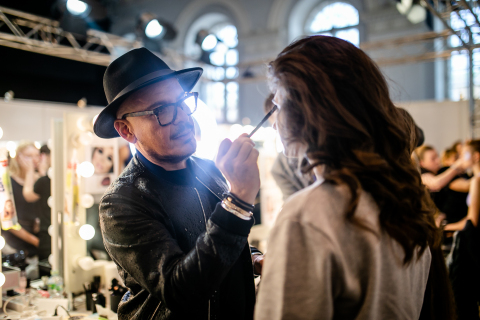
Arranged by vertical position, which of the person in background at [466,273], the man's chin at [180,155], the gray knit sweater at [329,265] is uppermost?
the man's chin at [180,155]

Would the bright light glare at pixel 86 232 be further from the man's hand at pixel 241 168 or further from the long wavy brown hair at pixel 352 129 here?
the long wavy brown hair at pixel 352 129

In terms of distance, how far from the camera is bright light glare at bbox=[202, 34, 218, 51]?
23.7 feet

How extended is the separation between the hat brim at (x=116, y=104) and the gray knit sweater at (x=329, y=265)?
0.74 metres

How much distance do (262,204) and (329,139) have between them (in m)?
3.85

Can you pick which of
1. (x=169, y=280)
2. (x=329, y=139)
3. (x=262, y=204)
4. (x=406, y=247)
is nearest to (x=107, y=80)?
(x=169, y=280)

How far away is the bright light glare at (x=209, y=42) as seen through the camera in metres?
7.24

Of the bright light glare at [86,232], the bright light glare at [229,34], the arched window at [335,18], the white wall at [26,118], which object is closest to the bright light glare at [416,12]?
the arched window at [335,18]

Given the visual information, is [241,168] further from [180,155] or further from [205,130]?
[205,130]

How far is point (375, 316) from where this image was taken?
771mm

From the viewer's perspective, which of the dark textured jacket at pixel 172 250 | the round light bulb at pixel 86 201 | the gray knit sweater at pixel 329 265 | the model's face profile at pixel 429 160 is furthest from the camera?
the model's face profile at pixel 429 160

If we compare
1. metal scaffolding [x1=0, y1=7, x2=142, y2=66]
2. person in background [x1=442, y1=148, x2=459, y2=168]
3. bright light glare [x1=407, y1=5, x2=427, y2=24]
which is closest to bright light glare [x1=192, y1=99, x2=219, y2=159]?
person in background [x1=442, y1=148, x2=459, y2=168]

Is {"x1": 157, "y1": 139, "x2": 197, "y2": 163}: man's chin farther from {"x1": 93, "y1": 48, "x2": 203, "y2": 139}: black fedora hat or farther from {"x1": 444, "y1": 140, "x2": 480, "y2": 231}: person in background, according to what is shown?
{"x1": 444, "y1": 140, "x2": 480, "y2": 231}: person in background

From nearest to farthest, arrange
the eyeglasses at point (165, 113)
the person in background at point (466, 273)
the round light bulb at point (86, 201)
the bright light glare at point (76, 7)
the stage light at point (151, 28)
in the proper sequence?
the eyeglasses at point (165, 113) < the person in background at point (466, 273) < the round light bulb at point (86, 201) < the bright light glare at point (76, 7) < the stage light at point (151, 28)

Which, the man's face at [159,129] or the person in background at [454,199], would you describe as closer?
the man's face at [159,129]
